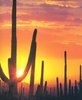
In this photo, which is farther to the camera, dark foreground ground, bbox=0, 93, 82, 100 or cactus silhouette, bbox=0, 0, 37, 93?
dark foreground ground, bbox=0, 93, 82, 100

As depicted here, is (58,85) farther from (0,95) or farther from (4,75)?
(4,75)

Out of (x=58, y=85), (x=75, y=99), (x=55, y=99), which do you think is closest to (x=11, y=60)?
(x=55, y=99)

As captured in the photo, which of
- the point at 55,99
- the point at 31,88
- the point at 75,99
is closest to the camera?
the point at 31,88

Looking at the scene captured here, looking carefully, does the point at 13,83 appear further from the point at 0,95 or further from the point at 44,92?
the point at 44,92

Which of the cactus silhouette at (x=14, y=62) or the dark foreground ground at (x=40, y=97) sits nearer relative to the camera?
the cactus silhouette at (x=14, y=62)

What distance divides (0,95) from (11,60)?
352 centimetres

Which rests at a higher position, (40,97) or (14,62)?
(14,62)

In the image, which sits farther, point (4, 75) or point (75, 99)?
point (75, 99)

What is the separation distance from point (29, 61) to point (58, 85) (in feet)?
48.5

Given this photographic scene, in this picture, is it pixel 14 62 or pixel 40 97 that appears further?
pixel 40 97

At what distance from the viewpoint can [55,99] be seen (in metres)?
26.6

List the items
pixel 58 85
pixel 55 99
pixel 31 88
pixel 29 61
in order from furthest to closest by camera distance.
Result: 1. pixel 58 85
2. pixel 55 99
3. pixel 31 88
4. pixel 29 61

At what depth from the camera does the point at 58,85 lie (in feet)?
102

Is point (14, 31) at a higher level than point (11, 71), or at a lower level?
higher
